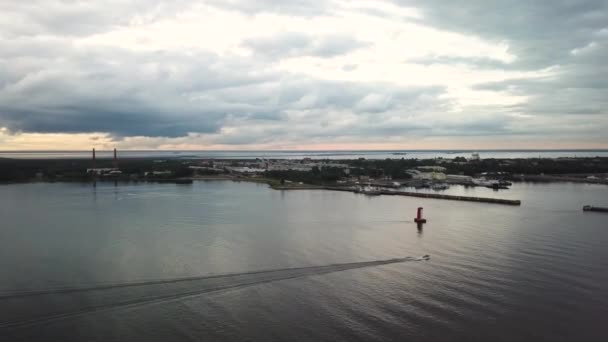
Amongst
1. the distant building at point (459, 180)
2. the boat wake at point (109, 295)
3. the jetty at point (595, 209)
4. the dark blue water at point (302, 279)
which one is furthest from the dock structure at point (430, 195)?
the boat wake at point (109, 295)

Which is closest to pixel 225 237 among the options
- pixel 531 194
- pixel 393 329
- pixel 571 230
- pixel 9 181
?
pixel 393 329

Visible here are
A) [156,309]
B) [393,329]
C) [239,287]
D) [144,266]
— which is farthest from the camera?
[144,266]

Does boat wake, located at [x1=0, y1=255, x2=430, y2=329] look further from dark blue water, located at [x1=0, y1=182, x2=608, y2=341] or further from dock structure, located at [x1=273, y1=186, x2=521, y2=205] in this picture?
dock structure, located at [x1=273, y1=186, x2=521, y2=205]

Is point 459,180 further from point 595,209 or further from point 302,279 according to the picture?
point 302,279

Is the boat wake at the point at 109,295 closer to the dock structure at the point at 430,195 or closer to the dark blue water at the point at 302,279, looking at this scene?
the dark blue water at the point at 302,279

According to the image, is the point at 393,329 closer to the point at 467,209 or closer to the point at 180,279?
the point at 180,279

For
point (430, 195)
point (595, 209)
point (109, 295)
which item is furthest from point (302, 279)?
point (430, 195)
